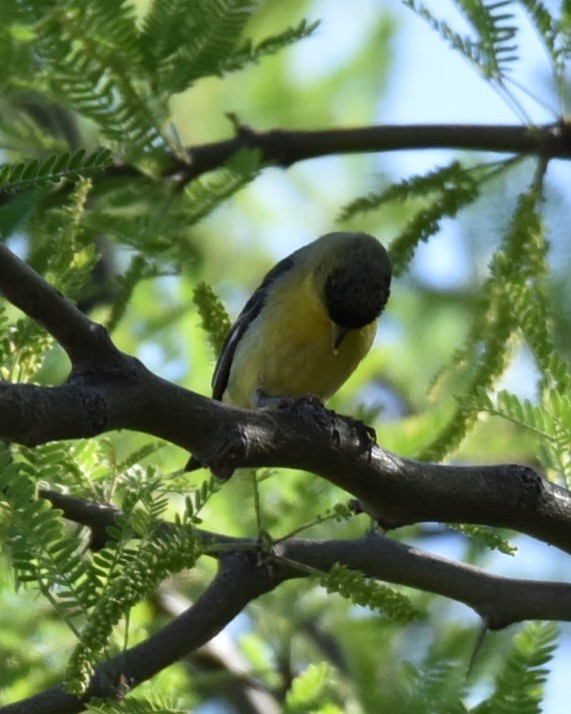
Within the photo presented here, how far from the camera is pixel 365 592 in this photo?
10.2 feet

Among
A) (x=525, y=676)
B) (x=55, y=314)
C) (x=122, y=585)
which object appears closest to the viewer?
(x=55, y=314)

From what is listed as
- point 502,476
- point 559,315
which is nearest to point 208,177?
point 559,315

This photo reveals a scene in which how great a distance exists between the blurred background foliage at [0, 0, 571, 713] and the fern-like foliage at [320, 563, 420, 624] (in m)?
0.13

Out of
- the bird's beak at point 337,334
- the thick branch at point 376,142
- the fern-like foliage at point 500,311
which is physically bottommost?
the fern-like foliage at point 500,311

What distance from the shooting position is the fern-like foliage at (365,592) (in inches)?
122

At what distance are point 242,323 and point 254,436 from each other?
2.56 metres

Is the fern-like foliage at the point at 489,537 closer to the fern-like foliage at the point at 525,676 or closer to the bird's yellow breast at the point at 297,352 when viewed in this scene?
the fern-like foliage at the point at 525,676

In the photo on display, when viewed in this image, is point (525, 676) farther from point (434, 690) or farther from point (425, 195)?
point (425, 195)

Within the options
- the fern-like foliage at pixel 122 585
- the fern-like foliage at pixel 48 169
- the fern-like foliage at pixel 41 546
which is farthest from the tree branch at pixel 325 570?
the fern-like foliage at pixel 48 169

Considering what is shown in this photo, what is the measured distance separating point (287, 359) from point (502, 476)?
178cm

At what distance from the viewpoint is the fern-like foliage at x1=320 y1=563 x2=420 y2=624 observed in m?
3.10

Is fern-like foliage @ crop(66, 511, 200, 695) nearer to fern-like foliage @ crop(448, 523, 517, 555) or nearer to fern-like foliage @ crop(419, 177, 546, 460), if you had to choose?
fern-like foliage @ crop(448, 523, 517, 555)

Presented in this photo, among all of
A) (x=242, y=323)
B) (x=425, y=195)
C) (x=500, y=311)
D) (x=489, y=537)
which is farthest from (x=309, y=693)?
(x=242, y=323)

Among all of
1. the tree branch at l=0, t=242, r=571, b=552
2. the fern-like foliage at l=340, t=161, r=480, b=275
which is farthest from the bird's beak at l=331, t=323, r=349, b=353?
the tree branch at l=0, t=242, r=571, b=552
